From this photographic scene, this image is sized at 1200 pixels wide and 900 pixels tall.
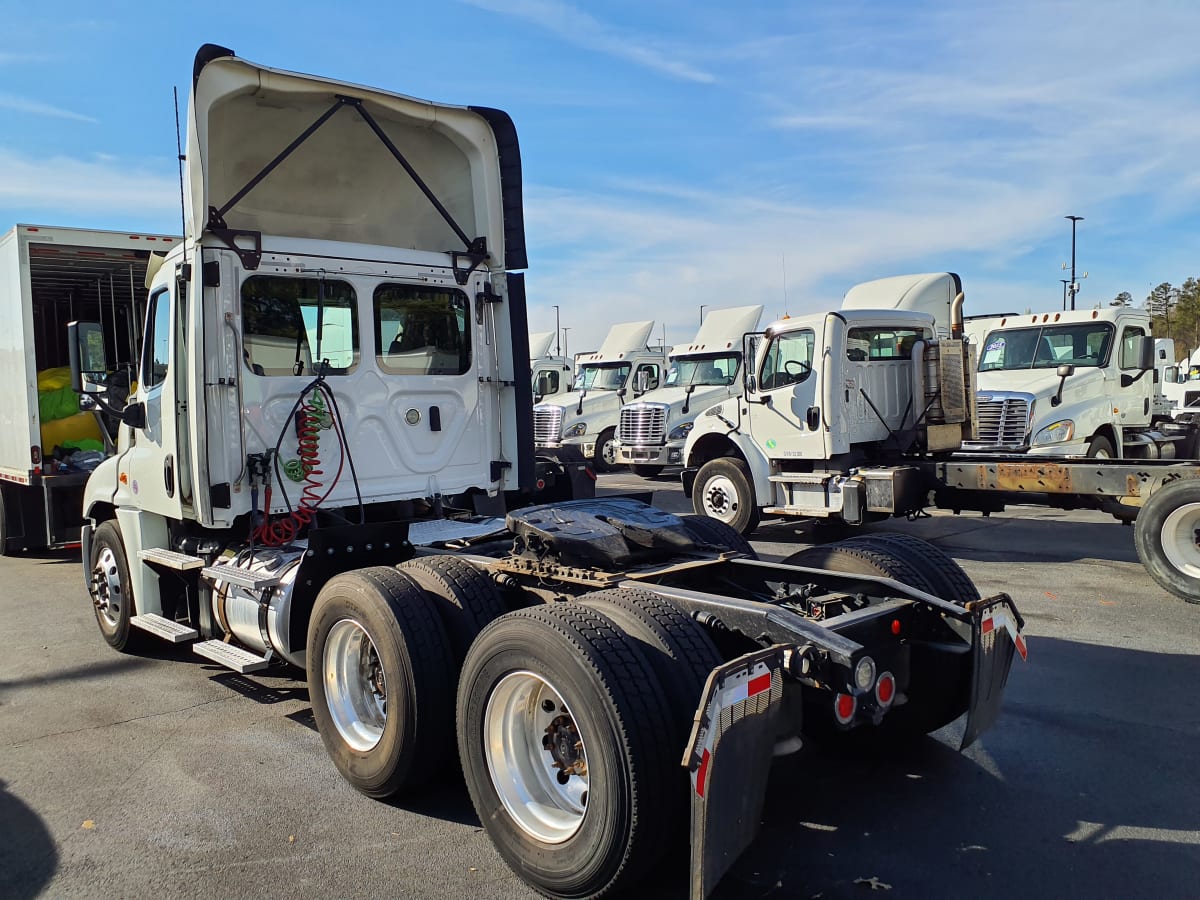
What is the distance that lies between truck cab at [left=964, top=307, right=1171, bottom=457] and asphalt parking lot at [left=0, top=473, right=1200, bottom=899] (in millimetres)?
5392

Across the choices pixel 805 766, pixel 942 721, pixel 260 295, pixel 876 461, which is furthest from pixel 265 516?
pixel 876 461

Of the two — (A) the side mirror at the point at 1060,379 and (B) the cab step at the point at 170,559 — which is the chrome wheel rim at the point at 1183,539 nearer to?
(A) the side mirror at the point at 1060,379

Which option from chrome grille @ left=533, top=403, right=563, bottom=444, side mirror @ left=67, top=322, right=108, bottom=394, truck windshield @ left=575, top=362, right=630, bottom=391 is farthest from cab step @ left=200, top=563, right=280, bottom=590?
truck windshield @ left=575, top=362, right=630, bottom=391

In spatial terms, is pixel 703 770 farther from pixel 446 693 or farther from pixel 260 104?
pixel 260 104

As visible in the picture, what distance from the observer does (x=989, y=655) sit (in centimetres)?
348

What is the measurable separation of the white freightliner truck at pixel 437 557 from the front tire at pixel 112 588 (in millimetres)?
29

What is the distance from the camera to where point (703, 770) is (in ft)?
8.70

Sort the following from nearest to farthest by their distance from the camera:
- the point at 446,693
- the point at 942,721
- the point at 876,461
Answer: the point at 446,693, the point at 942,721, the point at 876,461

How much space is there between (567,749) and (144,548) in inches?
157

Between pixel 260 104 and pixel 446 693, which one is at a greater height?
pixel 260 104

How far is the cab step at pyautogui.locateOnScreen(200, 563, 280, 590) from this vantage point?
195 inches

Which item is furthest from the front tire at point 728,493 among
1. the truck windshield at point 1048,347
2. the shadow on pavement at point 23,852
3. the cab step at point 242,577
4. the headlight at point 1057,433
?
the shadow on pavement at point 23,852

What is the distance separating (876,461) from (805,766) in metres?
6.56

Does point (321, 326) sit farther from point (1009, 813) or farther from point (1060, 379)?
point (1060, 379)
